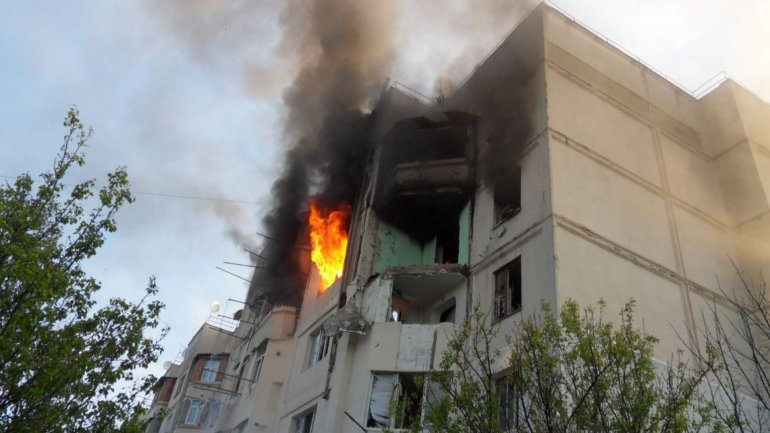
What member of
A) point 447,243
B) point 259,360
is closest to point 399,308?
point 447,243

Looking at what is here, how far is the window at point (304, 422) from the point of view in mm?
19156

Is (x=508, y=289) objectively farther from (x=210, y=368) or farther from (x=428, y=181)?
(x=210, y=368)

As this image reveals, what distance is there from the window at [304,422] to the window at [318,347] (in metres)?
1.96

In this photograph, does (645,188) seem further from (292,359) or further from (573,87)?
(292,359)

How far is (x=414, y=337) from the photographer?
670 inches

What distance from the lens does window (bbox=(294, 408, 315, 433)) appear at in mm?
19156

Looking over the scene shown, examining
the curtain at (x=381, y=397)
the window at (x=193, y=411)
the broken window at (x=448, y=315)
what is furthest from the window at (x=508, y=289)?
the window at (x=193, y=411)

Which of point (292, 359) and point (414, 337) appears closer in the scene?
point (414, 337)

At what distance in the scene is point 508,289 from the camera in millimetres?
16359

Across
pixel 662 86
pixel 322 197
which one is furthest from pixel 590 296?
pixel 322 197

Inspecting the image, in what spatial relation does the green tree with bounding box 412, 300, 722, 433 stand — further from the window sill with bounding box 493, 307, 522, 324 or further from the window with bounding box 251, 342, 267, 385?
the window with bounding box 251, 342, 267, 385

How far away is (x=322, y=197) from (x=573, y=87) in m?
12.0

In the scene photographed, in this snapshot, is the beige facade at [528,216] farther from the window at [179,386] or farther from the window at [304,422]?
the window at [179,386]

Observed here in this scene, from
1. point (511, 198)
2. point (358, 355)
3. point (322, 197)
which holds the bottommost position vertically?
point (358, 355)
